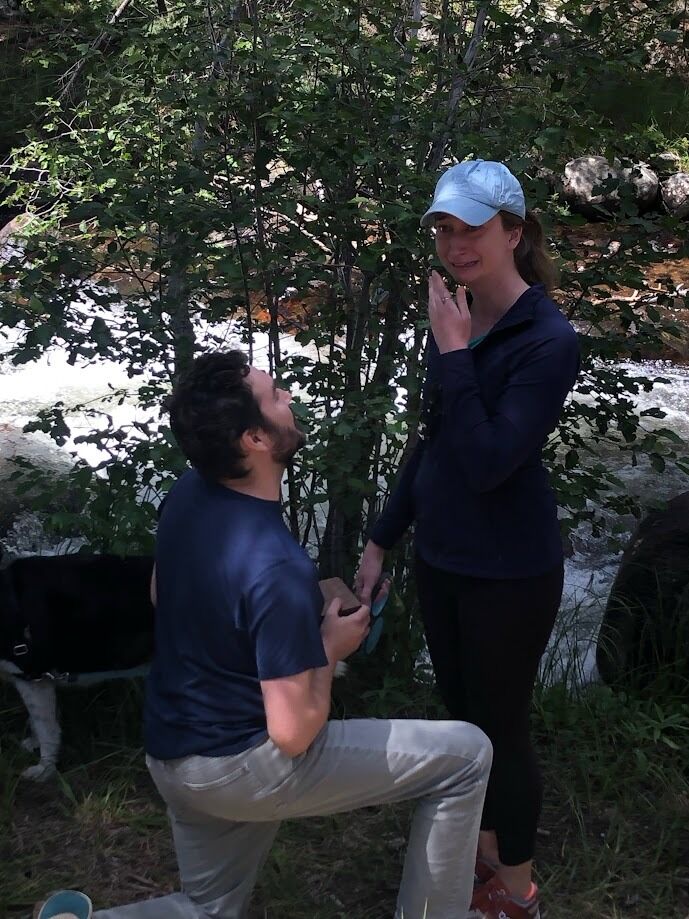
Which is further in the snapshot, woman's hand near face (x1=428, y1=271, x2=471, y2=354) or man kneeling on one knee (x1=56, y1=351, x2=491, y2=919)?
woman's hand near face (x1=428, y1=271, x2=471, y2=354)

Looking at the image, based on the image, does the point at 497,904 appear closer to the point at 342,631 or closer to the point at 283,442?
the point at 342,631

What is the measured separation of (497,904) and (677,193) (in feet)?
34.5

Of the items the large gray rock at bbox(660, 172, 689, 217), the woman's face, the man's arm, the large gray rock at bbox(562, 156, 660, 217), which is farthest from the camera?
the large gray rock at bbox(660, 172, 689, 217)

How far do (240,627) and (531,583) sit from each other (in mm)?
753

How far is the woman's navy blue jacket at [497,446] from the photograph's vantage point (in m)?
2.28

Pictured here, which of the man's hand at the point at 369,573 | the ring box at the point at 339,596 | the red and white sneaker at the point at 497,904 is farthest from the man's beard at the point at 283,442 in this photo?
the red and white sneaker at the point at 497,904

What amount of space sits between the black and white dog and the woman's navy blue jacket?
121 cm

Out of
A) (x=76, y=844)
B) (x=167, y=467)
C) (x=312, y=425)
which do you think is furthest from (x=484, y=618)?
(x=76, y=844)

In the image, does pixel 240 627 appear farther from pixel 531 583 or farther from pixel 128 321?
pixel 128 321

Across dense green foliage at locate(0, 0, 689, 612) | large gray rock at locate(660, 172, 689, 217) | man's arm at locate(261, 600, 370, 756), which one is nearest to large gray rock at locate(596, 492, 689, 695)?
dense green foliage at locate(0, 0, 689, 612)

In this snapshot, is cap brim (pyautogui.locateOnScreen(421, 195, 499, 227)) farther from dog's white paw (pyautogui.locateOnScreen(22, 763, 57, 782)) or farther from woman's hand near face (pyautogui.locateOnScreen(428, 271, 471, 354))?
dog's white paw (pyautogui.locateOnScreen(22, 763, 57, 782))

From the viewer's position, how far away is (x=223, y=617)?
2.11 meters

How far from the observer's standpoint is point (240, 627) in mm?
2082

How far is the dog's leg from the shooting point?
3.34 m
